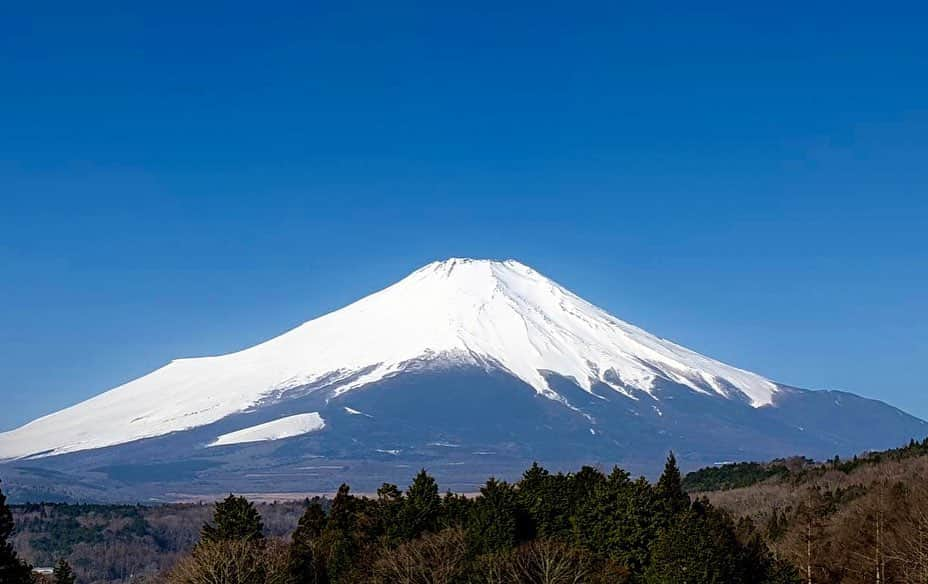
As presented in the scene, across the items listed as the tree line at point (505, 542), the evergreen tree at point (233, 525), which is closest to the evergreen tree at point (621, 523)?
the tree line at point (505, 542)

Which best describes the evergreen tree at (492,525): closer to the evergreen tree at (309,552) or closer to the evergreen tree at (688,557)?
the evergreen tree at (309,552)

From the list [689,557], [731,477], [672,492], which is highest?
[731,477]

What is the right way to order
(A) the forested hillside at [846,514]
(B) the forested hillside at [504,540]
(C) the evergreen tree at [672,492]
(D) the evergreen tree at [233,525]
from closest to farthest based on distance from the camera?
(B) the forested hillside at [504,540]
(A) the forested hillside at [846,514]
(D) the evergreen tree at [233,525]
(C) the evergreen tree at [672,492]

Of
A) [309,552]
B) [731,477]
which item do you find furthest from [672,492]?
[731,477]

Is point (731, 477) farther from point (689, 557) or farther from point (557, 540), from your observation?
point (689, 557)

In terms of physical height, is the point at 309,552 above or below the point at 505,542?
below

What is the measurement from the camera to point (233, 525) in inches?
1853

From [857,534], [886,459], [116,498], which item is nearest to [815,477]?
[886,459]

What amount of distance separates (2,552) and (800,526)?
3516 centimetres

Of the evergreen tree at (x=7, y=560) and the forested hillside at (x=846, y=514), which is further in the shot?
the forested hillside at (x=846, y=514)

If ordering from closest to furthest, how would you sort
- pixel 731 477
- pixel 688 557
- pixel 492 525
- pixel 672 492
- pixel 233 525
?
pixel 688 557, pixel 492 525, pixel 233 525, pixel 672 492, pixel 731 477

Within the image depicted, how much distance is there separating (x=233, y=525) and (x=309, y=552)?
3.20 meters

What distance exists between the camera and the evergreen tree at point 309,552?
46094mm

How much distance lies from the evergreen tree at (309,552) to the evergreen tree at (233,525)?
1.64 metres
